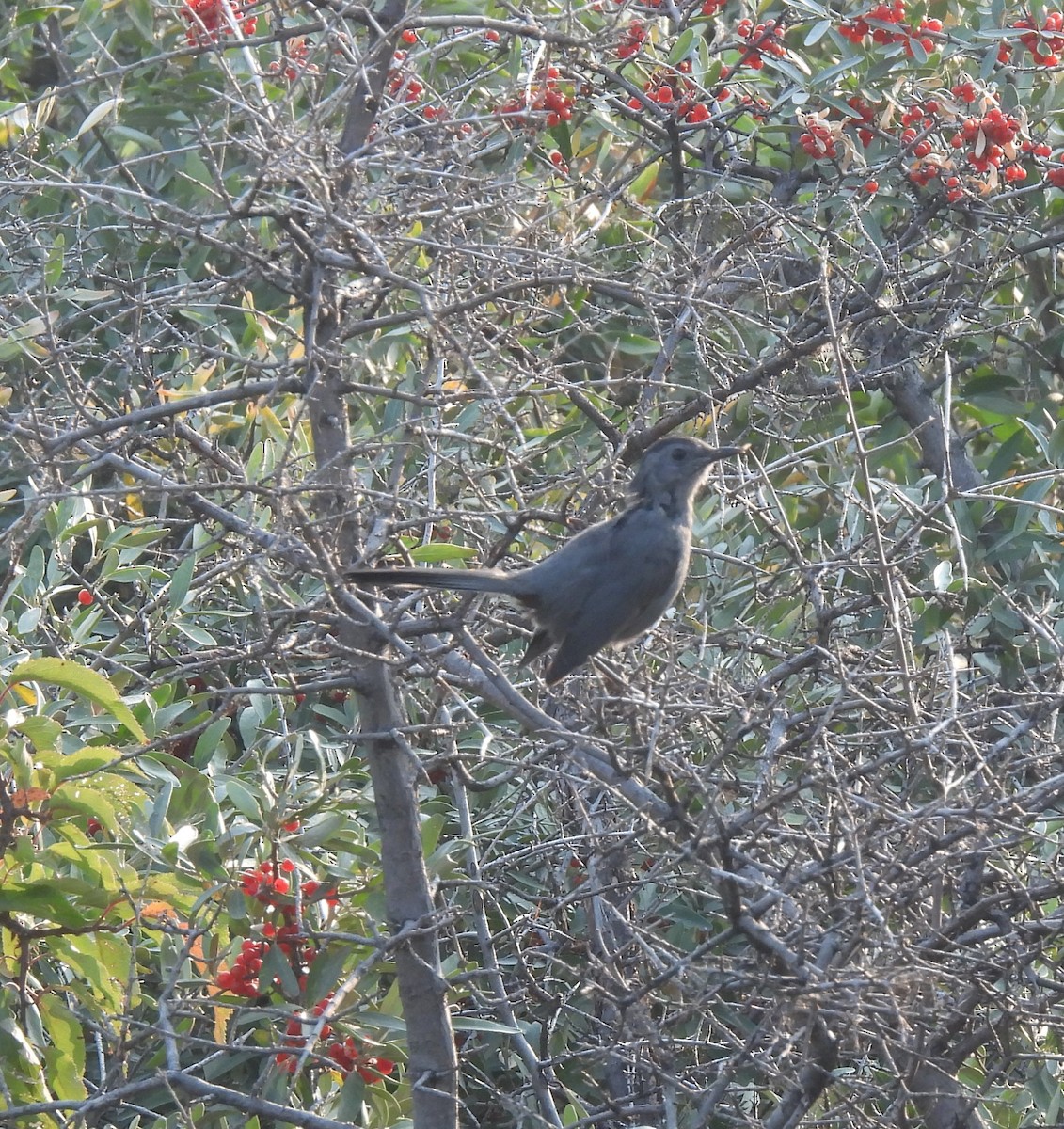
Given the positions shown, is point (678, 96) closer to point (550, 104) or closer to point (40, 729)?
point (550, 104)

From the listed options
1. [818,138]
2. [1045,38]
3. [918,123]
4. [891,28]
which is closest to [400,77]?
[818,138]

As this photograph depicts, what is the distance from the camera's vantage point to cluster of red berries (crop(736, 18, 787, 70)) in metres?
5.17

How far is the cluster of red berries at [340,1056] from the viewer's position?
3.62 metres

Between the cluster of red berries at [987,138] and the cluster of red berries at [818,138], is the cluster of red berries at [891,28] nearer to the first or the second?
the cluster of red berries at [818,138]

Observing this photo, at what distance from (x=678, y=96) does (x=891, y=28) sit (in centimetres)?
76

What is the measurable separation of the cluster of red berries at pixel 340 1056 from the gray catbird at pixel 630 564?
4.46 ft

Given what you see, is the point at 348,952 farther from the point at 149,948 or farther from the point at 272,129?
the point at 272,129

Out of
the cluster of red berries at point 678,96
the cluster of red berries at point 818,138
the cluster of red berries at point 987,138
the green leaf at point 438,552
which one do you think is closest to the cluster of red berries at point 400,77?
the cluster of red berries at point 678,96

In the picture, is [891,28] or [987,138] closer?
[987,138]

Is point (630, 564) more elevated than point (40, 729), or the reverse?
point (40, 729)

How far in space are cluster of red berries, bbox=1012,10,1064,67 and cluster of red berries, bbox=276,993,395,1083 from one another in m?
3.78

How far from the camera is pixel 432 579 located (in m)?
3.93

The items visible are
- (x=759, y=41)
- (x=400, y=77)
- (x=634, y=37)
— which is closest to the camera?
(x=400, y=77)

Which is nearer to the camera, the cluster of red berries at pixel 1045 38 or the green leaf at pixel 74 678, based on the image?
the green leaf at pixel 74 678
